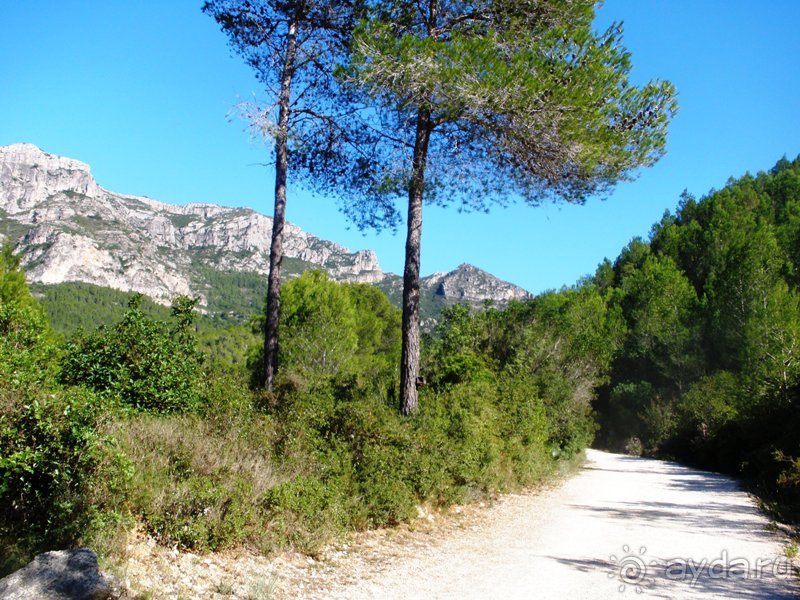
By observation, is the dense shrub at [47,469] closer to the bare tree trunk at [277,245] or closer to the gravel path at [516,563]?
the gravel path at [516,563]

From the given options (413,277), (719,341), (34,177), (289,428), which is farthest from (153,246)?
(289,428)

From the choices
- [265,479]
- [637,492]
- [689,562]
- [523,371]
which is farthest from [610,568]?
[523,371]

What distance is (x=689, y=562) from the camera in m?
6.76

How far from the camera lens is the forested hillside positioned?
18.7 meters

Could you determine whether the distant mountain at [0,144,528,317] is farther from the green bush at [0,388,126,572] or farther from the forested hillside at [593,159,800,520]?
the green bush at [0,388,126,572]

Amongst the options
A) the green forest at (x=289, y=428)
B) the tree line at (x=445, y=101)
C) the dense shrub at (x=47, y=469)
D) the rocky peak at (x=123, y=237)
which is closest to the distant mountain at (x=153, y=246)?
the rocky peak at (x=123, y=237)

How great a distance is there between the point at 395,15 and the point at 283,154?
3251mm

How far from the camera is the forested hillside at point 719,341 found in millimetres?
18734

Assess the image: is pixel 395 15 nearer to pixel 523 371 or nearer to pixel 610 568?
pixel 610 568

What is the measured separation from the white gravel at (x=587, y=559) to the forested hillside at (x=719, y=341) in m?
2.57

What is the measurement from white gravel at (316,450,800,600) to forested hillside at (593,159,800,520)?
2572 millimetres

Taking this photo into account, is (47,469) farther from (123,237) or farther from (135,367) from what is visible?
(123,237)

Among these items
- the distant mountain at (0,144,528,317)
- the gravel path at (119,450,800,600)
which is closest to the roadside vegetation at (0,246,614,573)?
the gravel path at (119,450,800,600)

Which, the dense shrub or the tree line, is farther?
the tree line
